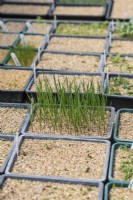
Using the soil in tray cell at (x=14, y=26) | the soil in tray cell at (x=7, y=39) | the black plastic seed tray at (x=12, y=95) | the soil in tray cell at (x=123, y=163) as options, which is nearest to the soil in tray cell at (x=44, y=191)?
the soil in tray cell at (x=123, y=163)

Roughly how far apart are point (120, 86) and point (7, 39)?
4.82 ft

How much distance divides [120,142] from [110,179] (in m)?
0.37

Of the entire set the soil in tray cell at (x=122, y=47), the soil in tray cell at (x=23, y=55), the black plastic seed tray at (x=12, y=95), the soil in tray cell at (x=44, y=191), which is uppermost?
the soil in tray cell at (x=122, y=47)

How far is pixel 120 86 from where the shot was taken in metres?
3.42

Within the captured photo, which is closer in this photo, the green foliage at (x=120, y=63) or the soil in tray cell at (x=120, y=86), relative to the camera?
the soil in tray cell at (x=120, y=86)

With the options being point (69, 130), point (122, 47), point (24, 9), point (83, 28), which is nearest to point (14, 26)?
point (24, 9)

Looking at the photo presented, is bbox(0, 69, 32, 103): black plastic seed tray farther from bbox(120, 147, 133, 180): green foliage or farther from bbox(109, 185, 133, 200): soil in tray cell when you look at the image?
bbox(109, 185, 133, 200): soil in tray cell

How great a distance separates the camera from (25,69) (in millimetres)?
3645

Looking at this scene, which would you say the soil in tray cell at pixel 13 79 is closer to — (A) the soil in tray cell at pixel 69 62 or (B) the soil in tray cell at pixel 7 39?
(A) the soil in tray cell at pixel 69 62

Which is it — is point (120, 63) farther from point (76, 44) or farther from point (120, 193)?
point (120, 193)

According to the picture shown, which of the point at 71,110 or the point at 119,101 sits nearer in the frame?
the point at 71,110

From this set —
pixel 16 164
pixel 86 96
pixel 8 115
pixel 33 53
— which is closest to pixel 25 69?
pixel 33 53

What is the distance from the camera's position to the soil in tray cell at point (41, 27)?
4613mm

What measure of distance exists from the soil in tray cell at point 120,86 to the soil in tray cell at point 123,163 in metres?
0.68
